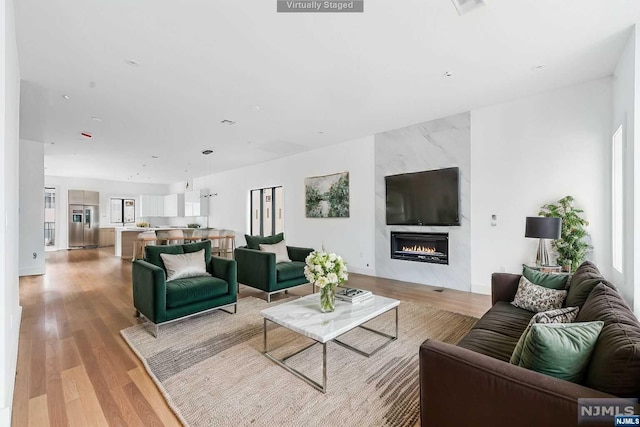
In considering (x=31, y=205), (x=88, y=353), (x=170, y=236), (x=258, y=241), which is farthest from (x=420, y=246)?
(x=31, y=205)

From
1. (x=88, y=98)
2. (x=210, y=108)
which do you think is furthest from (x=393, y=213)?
(x=88, y=98)

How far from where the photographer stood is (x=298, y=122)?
4844 millimetres

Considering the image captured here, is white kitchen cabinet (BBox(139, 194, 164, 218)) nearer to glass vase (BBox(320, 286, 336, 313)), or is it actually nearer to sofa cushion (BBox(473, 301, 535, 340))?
glass vase (BBox(320, 286, 336, 313))

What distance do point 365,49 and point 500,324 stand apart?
2.63 metres

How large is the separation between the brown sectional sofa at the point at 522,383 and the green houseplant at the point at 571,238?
2265 millimetres

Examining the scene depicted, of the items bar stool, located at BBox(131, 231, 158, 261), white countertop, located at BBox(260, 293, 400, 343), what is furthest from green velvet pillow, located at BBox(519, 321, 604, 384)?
bar stool, located at BBox(131, 231, 158, 261)

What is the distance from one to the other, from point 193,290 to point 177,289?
0.54ft

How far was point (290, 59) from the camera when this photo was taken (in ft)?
9.46

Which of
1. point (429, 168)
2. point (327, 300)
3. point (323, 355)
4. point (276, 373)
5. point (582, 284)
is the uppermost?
point (429, 168)

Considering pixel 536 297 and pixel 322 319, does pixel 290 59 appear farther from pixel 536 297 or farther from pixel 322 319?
pixel 536 297

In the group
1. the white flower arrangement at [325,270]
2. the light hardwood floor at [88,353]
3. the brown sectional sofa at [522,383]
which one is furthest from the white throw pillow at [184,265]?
the brown sectional sofa at [522,383]

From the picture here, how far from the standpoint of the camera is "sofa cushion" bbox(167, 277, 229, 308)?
2.97 metres

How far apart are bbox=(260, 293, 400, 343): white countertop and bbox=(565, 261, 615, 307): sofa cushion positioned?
1.30 meters

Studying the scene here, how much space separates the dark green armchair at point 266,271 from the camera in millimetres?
3963
